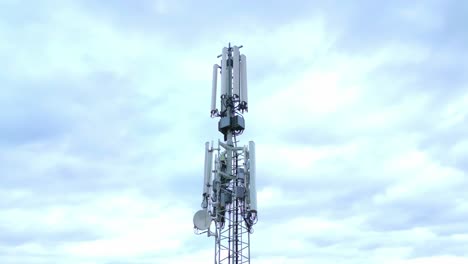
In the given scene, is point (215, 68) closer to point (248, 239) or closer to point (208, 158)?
point (208, 158)

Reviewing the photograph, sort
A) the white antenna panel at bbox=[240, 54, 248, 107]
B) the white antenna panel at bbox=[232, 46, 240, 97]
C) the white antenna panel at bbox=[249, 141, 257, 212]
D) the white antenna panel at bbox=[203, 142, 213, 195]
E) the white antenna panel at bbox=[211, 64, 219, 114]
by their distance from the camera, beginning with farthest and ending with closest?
the white antenna panel at bbox=[211, 64, 219, 114]
the white antenna panel at bbox=[232, 46, 240, 97]
the white antenna panel at bbox=[240, 54, 248, 107]
the white antenna panel at bbox=[203, 142, 213, 195]
the white antenna panel at bbox=[249, 141, 257, 212]

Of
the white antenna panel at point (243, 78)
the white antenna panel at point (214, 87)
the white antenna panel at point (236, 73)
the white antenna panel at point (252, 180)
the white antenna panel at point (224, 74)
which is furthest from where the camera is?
the white antenna panel at point (224, 74)

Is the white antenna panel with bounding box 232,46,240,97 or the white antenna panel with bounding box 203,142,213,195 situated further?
the white antenna panel with bounding box 232,46,240,97

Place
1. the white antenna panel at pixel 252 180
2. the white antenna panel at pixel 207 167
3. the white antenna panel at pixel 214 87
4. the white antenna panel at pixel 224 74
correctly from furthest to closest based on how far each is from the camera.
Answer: the white antenna panel at pixel 224 74, the white antenna panel at pixel 214 87, the white antenna panel at pixel 207 167, the white antenna panel at pixel 252 180

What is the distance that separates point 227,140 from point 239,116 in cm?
186

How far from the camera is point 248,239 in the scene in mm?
35969

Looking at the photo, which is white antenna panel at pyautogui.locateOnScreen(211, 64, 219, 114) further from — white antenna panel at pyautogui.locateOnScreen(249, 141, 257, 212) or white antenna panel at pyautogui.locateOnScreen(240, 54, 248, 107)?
white antenna panel at pyautogui.locateOnScreen(249, 141, 257, 212)

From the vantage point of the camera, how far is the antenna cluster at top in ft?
130

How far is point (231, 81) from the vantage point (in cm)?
4059

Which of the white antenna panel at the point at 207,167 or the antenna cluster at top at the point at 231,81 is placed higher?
the antenna cluster at top at the point at 231,81

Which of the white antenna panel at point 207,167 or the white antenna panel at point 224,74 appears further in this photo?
the white antenna panel at point 224,74

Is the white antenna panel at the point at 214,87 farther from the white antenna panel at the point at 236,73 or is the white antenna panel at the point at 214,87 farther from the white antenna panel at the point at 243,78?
the white antenna panel at the point at 243,78

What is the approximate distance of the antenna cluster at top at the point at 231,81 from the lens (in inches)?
1560

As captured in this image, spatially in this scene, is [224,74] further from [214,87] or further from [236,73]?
[214,87]
